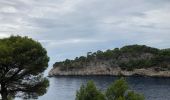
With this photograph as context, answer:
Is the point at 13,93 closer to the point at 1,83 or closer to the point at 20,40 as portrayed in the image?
the point at 1,83

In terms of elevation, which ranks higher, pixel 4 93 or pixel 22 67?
pixel 22 67

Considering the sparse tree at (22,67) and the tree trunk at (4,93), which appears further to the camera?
the tree trunk at (4,93)

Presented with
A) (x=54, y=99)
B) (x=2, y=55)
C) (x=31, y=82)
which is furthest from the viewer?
(x=54, y=99)

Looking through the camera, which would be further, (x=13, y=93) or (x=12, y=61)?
(x=13, y=93)

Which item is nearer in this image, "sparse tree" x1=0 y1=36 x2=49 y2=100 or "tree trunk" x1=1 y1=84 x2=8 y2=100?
"sparse tree" x1=0 y1=36 x2=49 y2=100

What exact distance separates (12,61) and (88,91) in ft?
27.5

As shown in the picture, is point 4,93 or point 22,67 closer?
point 22,67

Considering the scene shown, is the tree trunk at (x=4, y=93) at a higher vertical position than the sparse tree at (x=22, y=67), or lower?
lower

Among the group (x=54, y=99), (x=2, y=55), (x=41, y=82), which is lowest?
(x=54, y=99)

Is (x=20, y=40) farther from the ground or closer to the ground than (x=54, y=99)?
farther from the ground

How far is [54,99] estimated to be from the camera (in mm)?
162000

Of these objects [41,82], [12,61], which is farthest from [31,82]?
[12,61]

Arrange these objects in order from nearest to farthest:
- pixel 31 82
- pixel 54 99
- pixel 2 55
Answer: pixel 2 55
pixel 31 82
pixel 54 99

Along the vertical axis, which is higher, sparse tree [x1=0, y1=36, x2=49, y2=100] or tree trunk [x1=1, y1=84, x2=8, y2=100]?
sparse tree [x1=0, y1=36, x2=49, y2=100]
